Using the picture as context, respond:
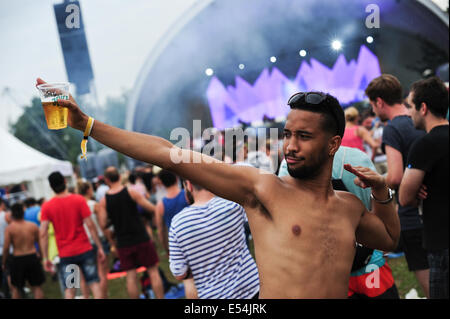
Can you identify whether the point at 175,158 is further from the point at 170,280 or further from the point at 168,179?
the point at 170,280

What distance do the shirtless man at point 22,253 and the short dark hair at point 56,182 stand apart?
1.43m

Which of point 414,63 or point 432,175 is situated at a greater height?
point 414,63

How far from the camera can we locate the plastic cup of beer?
160 centimetres

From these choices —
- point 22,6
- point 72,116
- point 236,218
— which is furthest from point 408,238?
point 22,6

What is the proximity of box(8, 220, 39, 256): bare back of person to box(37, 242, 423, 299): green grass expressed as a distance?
1.10 meters

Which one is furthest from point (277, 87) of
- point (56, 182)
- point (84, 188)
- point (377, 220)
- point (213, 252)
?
point (377, 220)

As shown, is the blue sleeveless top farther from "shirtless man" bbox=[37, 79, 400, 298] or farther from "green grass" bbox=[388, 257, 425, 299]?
"shirtless man" bbox=[37, 79, 400, 298]

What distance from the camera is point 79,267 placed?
5453 millimetres

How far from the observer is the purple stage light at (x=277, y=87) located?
54.7 ft

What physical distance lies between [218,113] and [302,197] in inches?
634

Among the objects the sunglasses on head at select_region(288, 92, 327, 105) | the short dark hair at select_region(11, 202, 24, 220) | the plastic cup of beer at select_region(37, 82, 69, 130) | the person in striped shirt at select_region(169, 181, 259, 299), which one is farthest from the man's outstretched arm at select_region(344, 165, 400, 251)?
the short dark hair at select_region(11, 202, 24, 220)

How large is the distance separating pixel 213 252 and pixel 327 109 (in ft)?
4.70
